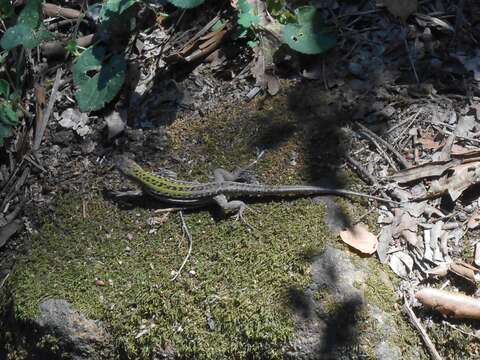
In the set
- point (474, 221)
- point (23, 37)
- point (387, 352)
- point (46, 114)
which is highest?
point (23, 37)

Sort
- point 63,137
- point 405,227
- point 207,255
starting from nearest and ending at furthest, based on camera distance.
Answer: point 405,227 < point 207,255 < point 63,137

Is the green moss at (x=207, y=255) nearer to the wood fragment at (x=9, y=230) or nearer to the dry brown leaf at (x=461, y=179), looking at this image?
the wood fragment at (x=9, y=230)

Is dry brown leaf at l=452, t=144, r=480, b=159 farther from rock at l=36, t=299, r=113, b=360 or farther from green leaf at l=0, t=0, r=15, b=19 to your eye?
green leaf at l=0, t=0, r=15, b=19

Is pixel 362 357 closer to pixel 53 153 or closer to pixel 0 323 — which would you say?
pixel 0 323

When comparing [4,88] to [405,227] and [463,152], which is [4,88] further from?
[463,152]

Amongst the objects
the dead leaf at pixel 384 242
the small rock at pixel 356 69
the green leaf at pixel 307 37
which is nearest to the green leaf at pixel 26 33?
the green leaf at pixel 307 37

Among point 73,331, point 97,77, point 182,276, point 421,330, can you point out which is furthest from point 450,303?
point 97,77

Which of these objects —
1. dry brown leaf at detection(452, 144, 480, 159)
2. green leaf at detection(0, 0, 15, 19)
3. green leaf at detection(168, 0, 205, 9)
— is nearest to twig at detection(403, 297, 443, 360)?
dry brown leaf at detection(452, 144, 480, 159)
